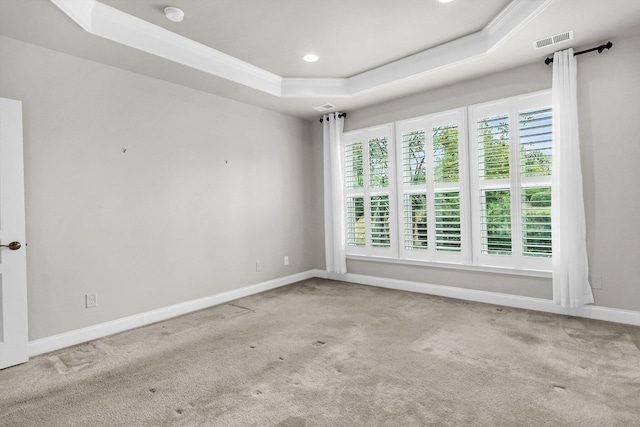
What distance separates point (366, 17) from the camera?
9.89ft

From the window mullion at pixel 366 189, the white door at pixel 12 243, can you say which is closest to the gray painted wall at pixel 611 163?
the window mullion at pixel 366 189

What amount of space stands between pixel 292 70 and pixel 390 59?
1162mm

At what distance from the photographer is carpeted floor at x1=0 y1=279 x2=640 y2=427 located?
1935mm

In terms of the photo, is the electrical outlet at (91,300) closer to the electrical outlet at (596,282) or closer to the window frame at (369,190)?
the window frame at (369,190)

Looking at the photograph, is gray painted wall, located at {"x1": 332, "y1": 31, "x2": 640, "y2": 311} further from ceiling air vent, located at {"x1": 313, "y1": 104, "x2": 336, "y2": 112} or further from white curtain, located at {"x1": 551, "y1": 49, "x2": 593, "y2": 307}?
ceiling air vent, located at {"x1": 313, "y1": 104, "x2": 336, "y2": 112}

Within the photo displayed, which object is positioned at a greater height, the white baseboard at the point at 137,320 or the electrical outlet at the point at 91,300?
the electrical outlet at the point at 91,300

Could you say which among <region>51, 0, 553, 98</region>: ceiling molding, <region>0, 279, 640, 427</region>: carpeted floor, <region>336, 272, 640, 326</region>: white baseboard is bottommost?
<region>0, 279, 640, 427</region>: carpeted floor

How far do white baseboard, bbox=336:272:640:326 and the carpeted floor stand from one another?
0.14 m

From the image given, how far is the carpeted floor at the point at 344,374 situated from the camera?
193cm

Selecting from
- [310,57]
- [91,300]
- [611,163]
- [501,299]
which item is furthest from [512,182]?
[91,300]

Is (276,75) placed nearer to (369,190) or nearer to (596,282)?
(369,190)

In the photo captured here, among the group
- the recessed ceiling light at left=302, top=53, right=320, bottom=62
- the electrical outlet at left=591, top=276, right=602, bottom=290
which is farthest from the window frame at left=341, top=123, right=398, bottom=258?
the electrical outlet at left=591, top=276, right=602, bottom=290

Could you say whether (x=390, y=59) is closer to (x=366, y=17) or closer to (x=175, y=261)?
(x=366, y=17)

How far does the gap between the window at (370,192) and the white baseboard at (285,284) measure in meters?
0.53
